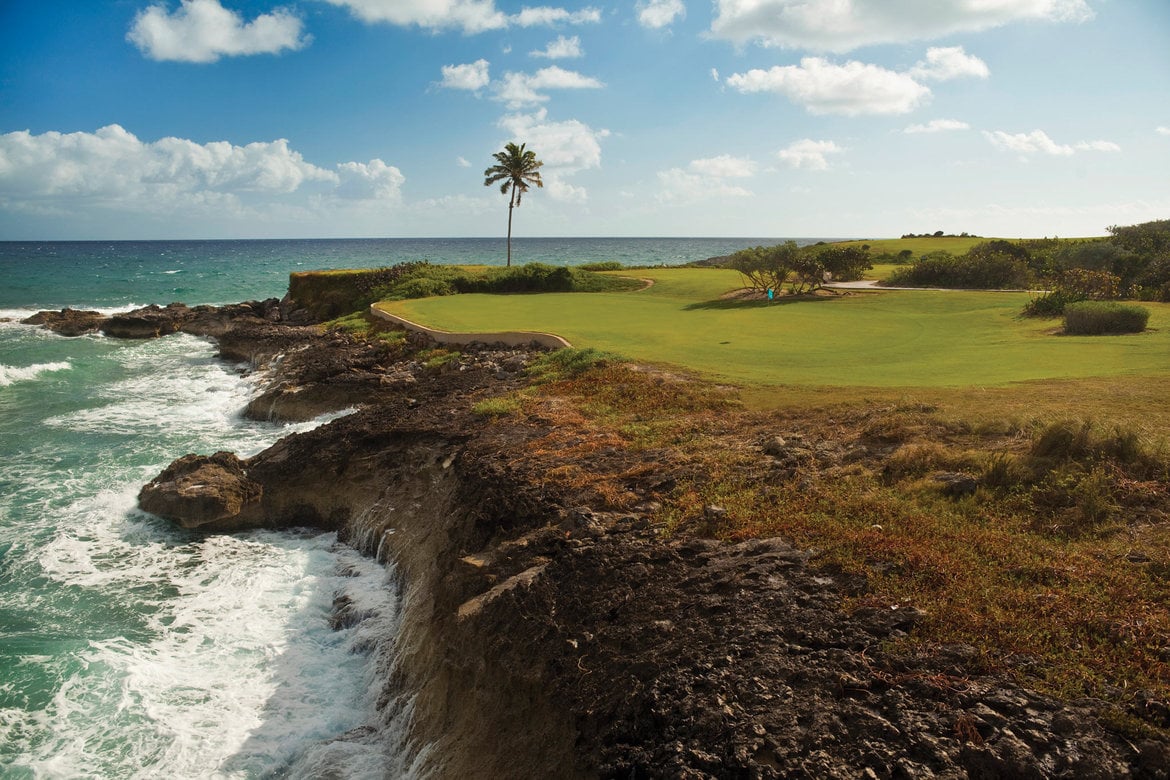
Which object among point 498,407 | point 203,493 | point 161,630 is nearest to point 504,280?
point 498,407

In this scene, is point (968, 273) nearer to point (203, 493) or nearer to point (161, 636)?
point (203, 493)

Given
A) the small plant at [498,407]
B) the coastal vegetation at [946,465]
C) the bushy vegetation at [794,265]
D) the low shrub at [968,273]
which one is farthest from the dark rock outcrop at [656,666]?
the low shrub at [968,273]

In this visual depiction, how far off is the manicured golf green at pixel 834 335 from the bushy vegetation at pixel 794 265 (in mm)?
2348

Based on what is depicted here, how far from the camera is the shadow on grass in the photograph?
110ft

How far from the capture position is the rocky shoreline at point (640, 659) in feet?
16.8

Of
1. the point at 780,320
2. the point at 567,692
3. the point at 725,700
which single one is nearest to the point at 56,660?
the point at 567,692

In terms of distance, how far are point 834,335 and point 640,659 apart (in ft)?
64.5

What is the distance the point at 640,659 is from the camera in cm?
661

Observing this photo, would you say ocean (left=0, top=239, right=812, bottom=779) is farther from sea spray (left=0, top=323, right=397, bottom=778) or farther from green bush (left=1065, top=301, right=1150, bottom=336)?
green bush (left=1065, top=301, right=1150, bottom=336)

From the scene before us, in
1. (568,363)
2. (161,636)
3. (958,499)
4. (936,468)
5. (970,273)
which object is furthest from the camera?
(970,273)

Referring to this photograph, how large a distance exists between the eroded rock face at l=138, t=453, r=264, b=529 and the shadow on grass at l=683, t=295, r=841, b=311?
22.8 metres

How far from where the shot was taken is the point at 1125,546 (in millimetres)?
7359

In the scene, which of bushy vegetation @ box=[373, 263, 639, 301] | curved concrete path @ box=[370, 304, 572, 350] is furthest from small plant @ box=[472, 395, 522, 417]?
bushy vegetation @ box=[373, 263, 639, 301]

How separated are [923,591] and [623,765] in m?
3.61
